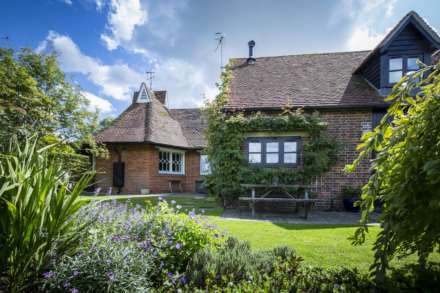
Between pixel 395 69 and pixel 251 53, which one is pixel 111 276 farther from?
pixel 251 53

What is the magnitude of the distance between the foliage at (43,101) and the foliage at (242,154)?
5.55 m

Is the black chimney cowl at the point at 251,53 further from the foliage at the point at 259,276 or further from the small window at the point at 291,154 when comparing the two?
the foliage at the point at 259,276

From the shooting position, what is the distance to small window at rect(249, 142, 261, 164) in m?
8.86

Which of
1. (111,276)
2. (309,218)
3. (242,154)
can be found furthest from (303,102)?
(111,276)

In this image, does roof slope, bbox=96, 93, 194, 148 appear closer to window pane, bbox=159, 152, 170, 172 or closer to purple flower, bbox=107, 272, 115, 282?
window pane, bbox=159, 152, 170, 172

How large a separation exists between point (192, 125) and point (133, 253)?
15.8 meters

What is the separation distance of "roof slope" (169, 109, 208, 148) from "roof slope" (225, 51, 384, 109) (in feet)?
18.7

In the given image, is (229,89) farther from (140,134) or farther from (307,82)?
(140,134)

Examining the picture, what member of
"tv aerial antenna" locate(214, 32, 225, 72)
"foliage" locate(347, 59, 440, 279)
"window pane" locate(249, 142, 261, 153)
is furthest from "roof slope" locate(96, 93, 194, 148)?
"foliage" locate(347, 59, 440, 279)

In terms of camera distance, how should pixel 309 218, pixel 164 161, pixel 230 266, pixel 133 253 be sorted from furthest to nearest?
pixel 164 161 → pixel 309 218 → pixel 230 266 → pixel 133 253

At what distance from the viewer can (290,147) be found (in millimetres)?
8766

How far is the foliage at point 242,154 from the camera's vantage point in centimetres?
831

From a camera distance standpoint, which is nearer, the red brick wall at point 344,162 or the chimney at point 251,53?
the red brick wall at point 344,162

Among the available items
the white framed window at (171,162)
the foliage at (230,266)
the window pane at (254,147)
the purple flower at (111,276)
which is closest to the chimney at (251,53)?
the window pane at (254,147)
